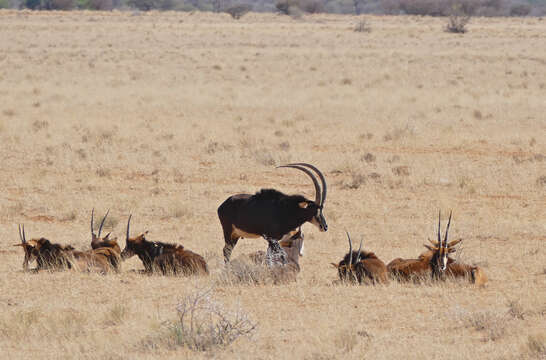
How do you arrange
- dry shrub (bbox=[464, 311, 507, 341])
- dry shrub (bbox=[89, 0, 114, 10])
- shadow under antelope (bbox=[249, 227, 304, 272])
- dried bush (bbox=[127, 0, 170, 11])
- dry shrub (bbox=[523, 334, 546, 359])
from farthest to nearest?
dried bush (bbox=[127, 0, 170, 11]) < dry shrub (bbox=[89, 0, 114, 10]) < shadow under antelope (bbox=[249, 227, 304, 272]) < dry shrub (bbox=[464, 311, 507, 341]) < dry shrub (bbox=[523, 334, 546, 359])

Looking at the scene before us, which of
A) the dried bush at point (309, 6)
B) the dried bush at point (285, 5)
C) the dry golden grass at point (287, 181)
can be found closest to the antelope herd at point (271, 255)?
the dry golden grass at point (287, 181)

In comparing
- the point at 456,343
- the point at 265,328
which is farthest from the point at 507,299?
the point at 265,328

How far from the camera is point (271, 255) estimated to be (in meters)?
8.70

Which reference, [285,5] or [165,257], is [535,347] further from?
[285,5]

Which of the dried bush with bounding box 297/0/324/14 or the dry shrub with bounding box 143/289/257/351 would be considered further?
the dried bush with bounding box 297/0/324/14

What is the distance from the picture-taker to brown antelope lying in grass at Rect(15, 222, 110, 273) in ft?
29.0

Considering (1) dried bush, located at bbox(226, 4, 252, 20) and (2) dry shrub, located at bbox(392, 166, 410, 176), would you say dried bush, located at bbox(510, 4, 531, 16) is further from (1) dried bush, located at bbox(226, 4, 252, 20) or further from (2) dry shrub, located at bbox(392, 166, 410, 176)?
(2) dry shrub, located at bbox(392, 166, 410, 176)

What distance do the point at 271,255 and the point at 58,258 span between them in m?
2.21

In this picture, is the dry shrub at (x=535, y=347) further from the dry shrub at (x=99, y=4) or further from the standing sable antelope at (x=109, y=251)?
the dry shrub at (x=99, y=4)

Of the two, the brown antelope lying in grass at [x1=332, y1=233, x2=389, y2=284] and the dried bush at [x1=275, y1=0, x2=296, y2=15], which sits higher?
the dried bush at [x1=275, y1=0, x2=296, y2=15]

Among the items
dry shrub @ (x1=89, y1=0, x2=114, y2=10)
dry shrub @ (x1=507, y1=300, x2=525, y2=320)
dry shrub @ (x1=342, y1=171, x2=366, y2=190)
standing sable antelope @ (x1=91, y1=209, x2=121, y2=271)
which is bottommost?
dry shrub @ (x1=342, y1=171, x2=366, y2=190)

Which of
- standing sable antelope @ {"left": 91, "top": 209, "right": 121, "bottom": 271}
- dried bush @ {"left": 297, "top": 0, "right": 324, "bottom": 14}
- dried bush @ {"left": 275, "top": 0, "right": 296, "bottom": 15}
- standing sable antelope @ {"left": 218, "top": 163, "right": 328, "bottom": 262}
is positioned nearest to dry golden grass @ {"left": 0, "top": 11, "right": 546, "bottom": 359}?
standing sable antelope @ {"left": 91, "top": 209, "right": 121, "bottom": 271}

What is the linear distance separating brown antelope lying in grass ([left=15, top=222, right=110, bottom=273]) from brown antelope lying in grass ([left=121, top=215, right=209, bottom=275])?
14.7 inches

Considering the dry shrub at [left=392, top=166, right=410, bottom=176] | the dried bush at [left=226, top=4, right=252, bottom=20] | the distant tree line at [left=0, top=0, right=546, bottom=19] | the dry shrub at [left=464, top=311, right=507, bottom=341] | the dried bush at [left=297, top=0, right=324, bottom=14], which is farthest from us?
the dried bush at [left=297, top=0, right=324, bottom=14]
